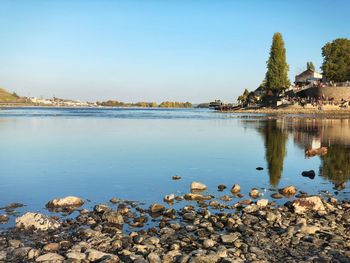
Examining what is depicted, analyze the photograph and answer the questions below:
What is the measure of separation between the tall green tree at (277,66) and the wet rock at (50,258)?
341 feet

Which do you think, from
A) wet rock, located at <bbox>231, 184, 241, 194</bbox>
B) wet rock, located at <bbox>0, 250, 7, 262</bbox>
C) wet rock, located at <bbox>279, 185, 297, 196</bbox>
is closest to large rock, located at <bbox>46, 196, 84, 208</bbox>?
wet rock, located at <bbox>0, 250, 7, 262</bbox>

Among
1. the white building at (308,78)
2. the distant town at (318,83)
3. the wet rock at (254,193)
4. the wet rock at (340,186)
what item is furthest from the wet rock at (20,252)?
the white building at (308,78)

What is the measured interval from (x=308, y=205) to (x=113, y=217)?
5.23 m

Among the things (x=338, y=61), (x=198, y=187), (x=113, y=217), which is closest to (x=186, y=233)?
(x=113, y=217)

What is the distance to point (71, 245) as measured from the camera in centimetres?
766

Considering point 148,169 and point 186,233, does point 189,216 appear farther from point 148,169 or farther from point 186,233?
point 148,169

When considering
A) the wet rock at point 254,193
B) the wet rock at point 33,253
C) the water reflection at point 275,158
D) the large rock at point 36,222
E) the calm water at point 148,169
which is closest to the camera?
the wet rock at point 33,253

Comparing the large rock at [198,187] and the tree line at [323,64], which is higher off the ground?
the tree line at [323,64]

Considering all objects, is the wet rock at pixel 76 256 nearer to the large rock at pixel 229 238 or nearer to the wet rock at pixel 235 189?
the large rock at pixel 229 238

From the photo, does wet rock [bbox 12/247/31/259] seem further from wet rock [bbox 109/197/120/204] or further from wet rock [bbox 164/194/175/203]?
wet rock [bbox 164/194/175/203]

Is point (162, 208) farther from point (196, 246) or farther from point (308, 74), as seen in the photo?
point (308, 74)

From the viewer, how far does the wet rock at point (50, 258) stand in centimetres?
683

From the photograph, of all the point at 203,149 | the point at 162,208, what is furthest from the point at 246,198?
the point at 203,149

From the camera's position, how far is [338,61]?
98562mm
